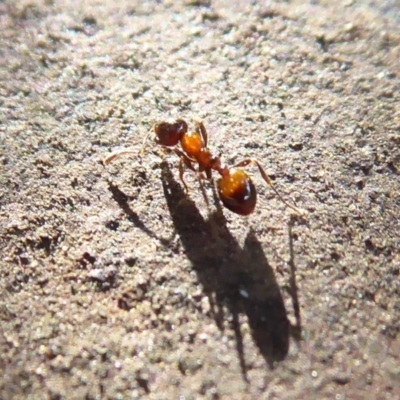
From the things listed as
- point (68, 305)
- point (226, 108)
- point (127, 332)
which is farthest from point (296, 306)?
point (226, 108)

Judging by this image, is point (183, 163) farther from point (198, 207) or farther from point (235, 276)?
point (235, 276)

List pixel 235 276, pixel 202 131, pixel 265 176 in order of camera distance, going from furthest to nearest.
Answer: pixel 202 131, pixel 265 176, pixel 235 276

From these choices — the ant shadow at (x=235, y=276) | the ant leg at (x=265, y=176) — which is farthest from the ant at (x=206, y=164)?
the ant shadow at (x=235, y=276)

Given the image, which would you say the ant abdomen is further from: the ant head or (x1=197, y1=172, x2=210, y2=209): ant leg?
the ant head

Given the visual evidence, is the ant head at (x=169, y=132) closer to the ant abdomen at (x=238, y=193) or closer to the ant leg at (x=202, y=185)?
the ant leg at (x=202, y=185)

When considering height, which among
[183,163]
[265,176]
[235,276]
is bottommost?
[235,276]

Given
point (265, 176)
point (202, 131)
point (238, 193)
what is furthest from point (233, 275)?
point (202, 131)

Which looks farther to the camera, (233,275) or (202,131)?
(202,131)
